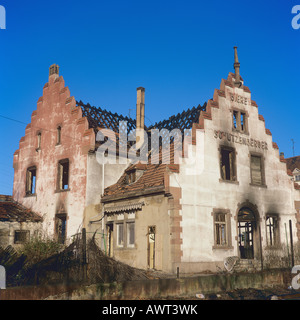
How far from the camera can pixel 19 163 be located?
1163 inches

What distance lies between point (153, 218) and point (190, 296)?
18.2 ft

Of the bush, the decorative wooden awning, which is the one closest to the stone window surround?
the decorative wooden awning

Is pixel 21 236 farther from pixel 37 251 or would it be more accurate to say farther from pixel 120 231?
pixel 37 251

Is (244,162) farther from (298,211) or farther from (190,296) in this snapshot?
(190,296)

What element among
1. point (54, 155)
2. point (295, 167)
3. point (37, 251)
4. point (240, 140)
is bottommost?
point (37, 251)

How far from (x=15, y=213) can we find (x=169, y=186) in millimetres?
11360

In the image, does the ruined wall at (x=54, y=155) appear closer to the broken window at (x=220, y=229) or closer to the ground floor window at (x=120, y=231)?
the ground floor window at (x=120, y=231)

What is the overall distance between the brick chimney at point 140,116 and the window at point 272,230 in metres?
9.83

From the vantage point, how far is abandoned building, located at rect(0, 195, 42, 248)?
960 inches

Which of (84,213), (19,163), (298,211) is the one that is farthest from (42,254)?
(298,211)

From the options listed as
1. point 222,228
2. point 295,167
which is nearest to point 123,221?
point 222,228

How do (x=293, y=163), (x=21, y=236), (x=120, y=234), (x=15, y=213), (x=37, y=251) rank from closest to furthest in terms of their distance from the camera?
1. (x=37, y=251)
2. (x=120, y=234)
3. (x=21, y=236)
4. (x=15, y=213)
5. (x=293, y=163)

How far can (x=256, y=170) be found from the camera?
24906 mm
